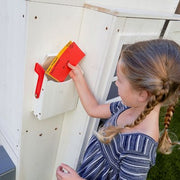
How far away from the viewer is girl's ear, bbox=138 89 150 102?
732 millimetres

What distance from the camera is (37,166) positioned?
49.3 inches

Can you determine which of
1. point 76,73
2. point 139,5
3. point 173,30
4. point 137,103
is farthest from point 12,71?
point 173,30

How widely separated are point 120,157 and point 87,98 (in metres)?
0.31

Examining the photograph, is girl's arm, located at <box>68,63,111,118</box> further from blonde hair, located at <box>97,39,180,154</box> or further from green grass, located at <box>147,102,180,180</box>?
green grass, located at <box>147,102,180,180</box>

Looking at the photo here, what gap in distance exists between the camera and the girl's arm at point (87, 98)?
3.06 ft

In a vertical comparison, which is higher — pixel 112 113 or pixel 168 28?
pixel 168 28

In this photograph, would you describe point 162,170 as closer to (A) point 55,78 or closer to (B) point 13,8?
(A) point 55,78

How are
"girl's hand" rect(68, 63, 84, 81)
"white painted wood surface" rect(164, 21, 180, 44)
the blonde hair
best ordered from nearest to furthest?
the blonde hair
"girl's hand" rect(68, 63, 84, 81)
"white painted wood surface" rect(164, 21, 180, 44)

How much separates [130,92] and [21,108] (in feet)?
1.65

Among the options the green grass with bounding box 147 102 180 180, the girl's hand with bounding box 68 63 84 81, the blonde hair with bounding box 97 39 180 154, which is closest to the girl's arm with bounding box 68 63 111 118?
the girl's hand with bounding box 68 63 84 81

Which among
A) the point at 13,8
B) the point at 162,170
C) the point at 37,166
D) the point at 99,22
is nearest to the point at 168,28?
the point at 99,22

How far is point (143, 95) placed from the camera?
2.44 ft

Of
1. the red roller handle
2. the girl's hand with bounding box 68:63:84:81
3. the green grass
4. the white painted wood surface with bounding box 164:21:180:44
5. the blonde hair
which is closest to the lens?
the blonde hair

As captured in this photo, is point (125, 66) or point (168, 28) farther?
point (168, 28)
